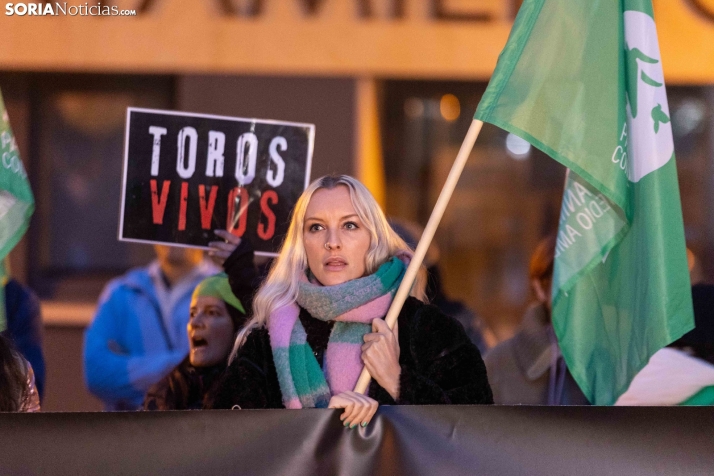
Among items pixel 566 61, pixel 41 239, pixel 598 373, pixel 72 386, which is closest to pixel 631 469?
pixel 598 373

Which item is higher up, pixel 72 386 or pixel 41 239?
pixel 41 239

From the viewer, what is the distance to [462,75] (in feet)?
19.3

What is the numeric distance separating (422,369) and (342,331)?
26cm

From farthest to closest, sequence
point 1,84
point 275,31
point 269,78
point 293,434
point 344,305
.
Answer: point 1,84 < point 269,78 < point 275,31 < point 344,305 < point 293,434

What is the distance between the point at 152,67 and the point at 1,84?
191 cm

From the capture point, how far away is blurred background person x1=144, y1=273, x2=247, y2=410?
11.0 feet

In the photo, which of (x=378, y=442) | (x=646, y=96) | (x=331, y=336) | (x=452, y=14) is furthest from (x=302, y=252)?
(x=452, y=14)

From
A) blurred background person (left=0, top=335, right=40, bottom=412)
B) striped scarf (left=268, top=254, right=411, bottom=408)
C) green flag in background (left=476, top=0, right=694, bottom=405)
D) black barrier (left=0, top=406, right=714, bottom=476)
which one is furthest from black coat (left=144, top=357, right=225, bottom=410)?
green flag in background (left=476, top=0, right=694, bottom=405)

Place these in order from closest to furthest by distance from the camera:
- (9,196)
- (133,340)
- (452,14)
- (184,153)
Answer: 1. (9,196)
2. (184,153)
3. (133,340)
4. (452,14)

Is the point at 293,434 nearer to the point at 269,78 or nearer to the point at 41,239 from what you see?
the point at 269,78

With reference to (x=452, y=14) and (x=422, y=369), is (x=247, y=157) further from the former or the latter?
(x=452, y=14)

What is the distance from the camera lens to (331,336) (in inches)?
101

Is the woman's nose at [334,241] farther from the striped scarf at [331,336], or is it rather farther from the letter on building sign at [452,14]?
the letter on building sign at [452,14]

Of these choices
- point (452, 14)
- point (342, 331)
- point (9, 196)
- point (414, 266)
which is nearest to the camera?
point (414, 266)
